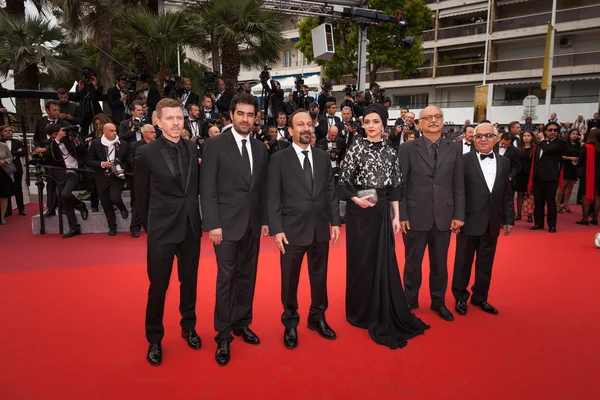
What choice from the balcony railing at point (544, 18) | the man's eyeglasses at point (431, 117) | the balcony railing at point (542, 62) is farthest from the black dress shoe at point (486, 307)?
the balcony railing at point (544, 18)

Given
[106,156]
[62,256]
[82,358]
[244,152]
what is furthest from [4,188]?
[244,152]

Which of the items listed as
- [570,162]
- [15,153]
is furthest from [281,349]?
[570,162]

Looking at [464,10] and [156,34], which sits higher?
[464,10]

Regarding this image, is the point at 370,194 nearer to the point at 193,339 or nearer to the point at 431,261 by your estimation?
the point at 431,261

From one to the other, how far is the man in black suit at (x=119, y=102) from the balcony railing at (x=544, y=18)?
24.9 m

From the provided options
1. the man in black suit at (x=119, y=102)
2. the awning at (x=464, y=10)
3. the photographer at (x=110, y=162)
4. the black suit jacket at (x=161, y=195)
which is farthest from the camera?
the awning at (x=464, y=10)

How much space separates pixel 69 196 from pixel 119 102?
2.80 metres

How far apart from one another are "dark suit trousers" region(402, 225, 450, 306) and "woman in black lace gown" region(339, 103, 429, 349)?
42cm

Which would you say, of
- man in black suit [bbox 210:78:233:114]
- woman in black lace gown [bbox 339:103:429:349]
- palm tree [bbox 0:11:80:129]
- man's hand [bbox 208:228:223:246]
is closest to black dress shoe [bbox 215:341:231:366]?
man's hand [bbox 208:228:223:246]

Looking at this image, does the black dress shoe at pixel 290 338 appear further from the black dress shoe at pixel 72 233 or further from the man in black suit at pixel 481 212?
the black dress shoe at pixel 72 233

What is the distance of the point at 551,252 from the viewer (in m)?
6.30

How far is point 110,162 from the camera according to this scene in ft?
22.7

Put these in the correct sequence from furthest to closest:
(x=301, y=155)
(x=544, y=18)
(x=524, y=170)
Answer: (x=544, y=18)
(x=524, y=170)
(x=301, y=155)

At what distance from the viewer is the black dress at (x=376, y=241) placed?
3588 mm
